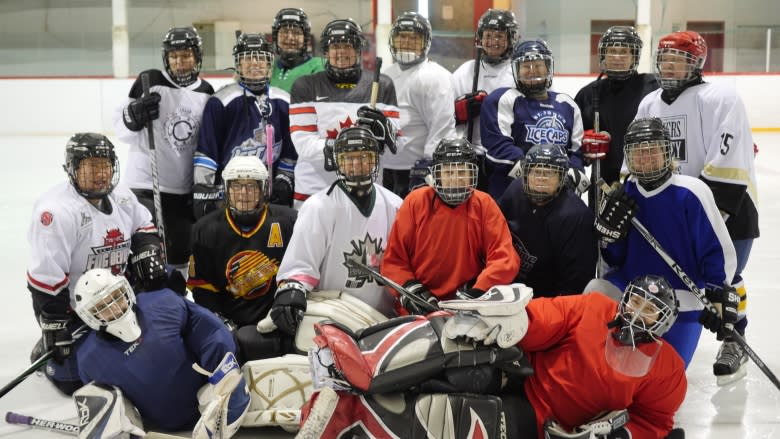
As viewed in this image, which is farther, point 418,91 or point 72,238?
point 418,91

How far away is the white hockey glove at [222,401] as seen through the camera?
2742 millimetres

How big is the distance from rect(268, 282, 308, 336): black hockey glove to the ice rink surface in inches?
13.4

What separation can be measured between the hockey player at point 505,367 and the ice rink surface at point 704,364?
0.47 m

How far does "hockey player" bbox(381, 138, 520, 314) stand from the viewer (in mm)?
3135

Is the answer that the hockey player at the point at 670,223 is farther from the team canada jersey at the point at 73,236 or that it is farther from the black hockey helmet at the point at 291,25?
the team canada jersey at the point at 73,236

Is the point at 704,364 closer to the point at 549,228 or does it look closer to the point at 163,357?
the point at 549,228

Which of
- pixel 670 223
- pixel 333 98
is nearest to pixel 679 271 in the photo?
pixel 670 223

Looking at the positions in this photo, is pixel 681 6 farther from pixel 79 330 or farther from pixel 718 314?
pixel 79 330

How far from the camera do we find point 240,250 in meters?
3.40

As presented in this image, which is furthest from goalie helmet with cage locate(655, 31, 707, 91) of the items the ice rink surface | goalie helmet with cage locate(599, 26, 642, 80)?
the ice rink surface

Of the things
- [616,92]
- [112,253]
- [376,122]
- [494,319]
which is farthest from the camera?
[616,92]

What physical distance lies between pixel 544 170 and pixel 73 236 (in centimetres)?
162

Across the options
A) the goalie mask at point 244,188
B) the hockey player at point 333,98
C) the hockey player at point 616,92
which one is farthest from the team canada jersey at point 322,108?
the hockey player at point 616,92

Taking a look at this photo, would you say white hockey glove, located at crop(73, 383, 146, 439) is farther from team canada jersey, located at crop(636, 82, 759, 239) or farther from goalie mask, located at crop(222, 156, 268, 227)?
team canada jersey, located at crop(636, 82, 759, 239)
